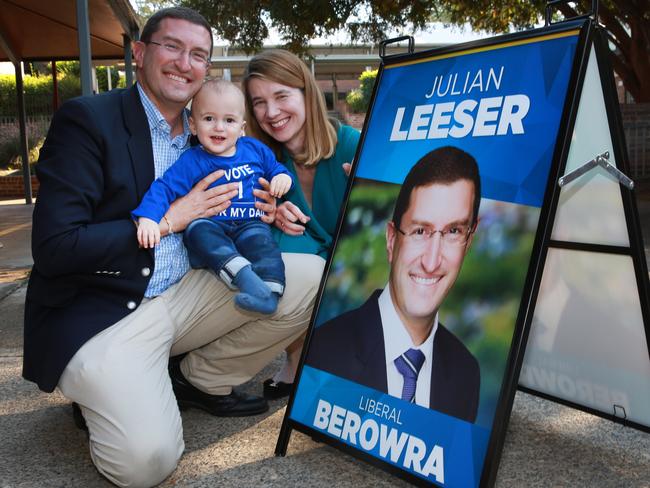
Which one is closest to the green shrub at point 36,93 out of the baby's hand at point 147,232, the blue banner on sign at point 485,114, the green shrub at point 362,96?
the green shrub at point 362,96

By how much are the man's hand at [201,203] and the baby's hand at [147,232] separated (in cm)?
16

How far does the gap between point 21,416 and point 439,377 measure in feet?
7.14

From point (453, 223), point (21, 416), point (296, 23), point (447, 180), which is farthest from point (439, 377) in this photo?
point (296, 23)

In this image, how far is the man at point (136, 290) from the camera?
8.55 feet

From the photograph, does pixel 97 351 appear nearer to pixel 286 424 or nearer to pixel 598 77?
pixel 286 424

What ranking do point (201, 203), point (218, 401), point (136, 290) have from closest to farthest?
point (136, 290), point (201, 203), point (218, 401)

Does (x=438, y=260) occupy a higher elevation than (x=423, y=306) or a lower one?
higher

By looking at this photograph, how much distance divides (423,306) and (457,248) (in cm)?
24

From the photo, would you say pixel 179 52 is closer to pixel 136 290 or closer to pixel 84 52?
pixel 136 290

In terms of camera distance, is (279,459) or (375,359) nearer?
(375,359)

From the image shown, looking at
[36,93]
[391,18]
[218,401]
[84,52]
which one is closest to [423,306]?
[218,401]

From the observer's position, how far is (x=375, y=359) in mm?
2516

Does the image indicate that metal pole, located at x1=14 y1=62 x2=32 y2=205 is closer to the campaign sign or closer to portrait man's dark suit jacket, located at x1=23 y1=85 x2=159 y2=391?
portrait man's dark suit jacket, located at x1=23 y1=85 x2=159 y2=391

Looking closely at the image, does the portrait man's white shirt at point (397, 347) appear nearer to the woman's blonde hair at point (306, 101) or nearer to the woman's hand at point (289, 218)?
the woman's hand at point (289, 218)
